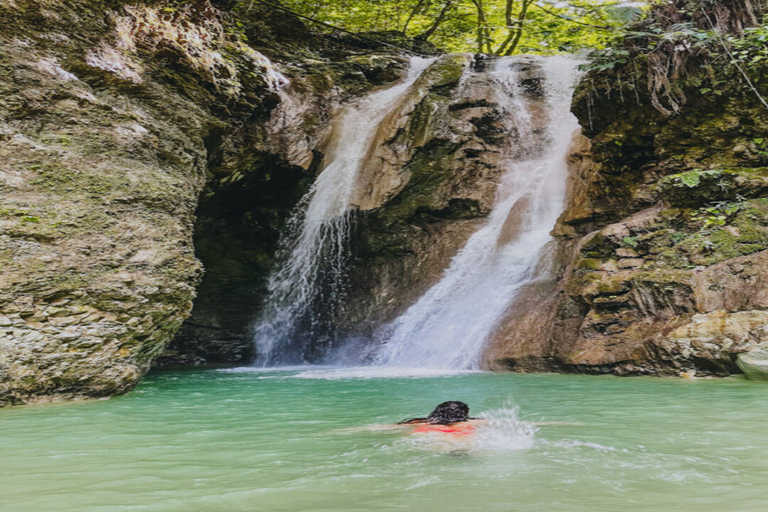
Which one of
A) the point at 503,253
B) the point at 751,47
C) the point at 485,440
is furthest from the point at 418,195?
the point at 485,440

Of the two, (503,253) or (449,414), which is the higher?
(503,253)

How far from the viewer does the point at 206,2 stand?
1155 cm

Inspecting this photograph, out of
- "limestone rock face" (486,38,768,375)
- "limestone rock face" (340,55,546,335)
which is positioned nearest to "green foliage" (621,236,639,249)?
"limestone rock face" (486,38,768,375)

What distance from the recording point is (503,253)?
12938mm

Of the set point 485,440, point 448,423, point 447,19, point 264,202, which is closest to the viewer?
point 485,440

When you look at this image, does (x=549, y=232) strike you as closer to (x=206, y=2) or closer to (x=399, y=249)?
(x=399, y=249)

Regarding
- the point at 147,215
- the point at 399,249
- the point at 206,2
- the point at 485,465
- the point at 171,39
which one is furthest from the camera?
the point at 399,249

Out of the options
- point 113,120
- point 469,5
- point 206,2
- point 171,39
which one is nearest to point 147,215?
point 113,120

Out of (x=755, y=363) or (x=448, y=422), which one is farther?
(x=755, y=363)

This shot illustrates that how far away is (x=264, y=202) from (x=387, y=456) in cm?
1155

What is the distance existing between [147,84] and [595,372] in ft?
27.9

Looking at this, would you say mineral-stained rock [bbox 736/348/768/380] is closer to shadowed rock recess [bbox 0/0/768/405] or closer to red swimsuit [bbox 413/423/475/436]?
shadowed rock recess [bbox 0/0/768/405]

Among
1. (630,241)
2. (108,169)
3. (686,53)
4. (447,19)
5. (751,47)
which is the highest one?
(447,19)

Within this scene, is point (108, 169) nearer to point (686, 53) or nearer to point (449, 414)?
point (449, 414)
